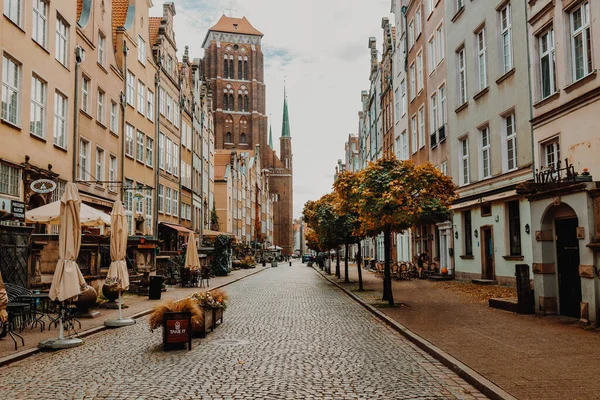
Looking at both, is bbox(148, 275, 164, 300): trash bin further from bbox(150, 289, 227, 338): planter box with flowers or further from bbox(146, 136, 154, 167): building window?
bbox(146, 136, 154, 167): building window

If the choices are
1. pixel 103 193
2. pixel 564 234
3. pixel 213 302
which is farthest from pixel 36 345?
pixel 103 193

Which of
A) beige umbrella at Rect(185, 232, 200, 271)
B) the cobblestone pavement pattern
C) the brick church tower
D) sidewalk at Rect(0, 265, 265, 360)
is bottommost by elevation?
the cobblestone pavement pattern

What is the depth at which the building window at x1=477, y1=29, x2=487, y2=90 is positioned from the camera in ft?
81.7

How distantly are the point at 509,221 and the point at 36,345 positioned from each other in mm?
17722

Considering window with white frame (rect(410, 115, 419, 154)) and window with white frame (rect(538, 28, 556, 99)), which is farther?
window with white frame (rect(410, 115, 419, 154))

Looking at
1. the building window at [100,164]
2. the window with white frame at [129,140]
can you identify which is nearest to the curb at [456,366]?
the building window at [100,164]

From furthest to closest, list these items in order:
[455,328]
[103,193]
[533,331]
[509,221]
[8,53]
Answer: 1. [103,193]
2. [509,221]
3. [8,53]
4. [455,328]
5. [533,331]

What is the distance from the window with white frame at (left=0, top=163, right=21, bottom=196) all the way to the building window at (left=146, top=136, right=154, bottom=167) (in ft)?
55.7

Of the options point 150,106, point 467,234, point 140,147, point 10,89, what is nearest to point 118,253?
point 10,89

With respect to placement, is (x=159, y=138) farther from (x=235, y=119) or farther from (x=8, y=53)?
(x=235, y=119)

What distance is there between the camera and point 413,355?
382 inches

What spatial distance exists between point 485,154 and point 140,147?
2052 cm

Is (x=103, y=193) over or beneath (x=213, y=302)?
over

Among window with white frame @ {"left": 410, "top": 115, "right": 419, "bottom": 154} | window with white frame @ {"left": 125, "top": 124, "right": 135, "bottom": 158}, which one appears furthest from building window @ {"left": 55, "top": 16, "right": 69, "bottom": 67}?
window with white frame @ {"left": 410, "top": 115, "right": 419, "bottom": 154}
